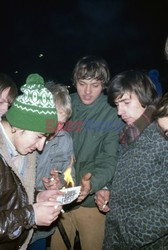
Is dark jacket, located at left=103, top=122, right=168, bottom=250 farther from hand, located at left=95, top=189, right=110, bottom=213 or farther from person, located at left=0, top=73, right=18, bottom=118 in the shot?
person, located at left=0, top=73, right=18, bottom=118

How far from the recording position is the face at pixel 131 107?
3051 millimetres

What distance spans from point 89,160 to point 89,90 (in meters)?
1.03

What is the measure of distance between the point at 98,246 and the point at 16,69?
127 ft

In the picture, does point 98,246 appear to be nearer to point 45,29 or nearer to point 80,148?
point 80,148

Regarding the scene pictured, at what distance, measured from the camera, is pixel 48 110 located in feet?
8.21

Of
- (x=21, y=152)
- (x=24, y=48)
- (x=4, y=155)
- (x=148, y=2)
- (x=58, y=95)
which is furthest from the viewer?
(x=24, y=48)

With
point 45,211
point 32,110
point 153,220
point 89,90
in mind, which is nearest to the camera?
point 45,211

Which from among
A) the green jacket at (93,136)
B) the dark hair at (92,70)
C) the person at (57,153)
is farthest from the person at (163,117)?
the dark hair at (92,70)

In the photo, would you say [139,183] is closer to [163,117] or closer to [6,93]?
[163,117]

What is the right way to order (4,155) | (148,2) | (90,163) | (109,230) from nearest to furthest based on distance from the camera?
(4,155)
(109,230)
(90,163)
(148,2)

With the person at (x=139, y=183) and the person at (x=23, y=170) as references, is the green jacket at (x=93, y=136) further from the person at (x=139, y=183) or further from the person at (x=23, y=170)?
the person at (x=23, y=170)

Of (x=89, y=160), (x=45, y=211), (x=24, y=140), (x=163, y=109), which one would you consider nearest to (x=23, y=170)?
(x=24, y=140)

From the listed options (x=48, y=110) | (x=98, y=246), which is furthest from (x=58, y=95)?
(x=98, y=246)

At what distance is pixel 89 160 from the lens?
3.51 metres
